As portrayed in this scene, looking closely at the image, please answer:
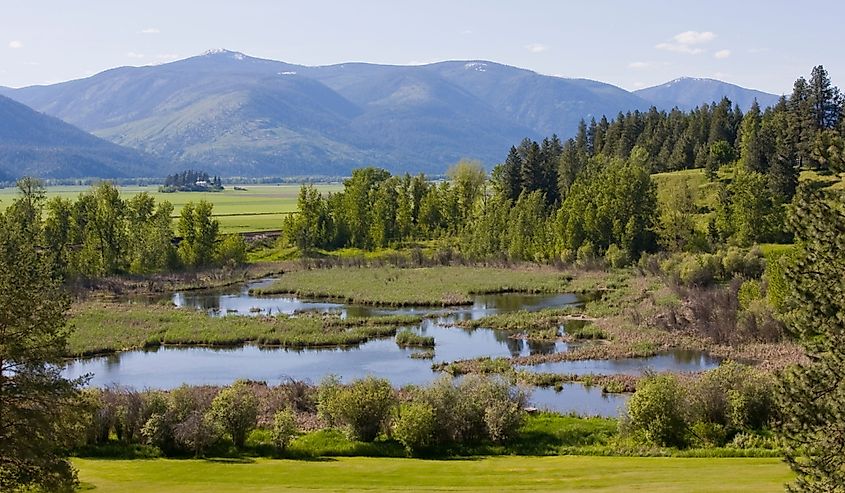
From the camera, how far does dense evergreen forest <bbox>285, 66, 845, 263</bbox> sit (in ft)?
322

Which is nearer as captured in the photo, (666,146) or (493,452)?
(493,452)

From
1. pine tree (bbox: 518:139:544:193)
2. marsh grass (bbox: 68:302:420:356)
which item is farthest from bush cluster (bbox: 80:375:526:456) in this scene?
pine tree (bbox: 518:139:544:193)

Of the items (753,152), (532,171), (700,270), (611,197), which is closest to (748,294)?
(700,270)

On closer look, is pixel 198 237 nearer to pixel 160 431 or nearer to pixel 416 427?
pixel 160 431

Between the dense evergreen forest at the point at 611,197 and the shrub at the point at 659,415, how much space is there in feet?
191

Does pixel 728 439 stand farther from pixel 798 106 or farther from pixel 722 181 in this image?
pixel 798 106

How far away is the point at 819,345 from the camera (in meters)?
21.2

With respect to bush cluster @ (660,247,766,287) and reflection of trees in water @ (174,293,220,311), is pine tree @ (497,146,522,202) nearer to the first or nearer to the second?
bush cluster @ (660,247,766,287)

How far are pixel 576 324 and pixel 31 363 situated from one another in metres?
48.3

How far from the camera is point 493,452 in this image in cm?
3316

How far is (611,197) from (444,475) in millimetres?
80027

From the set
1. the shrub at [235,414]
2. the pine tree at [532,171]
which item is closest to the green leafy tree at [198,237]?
the pine tree at [532,171]

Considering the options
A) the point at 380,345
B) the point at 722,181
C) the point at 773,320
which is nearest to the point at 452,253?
the point at 722,181

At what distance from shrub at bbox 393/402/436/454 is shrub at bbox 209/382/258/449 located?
594 centimetres
